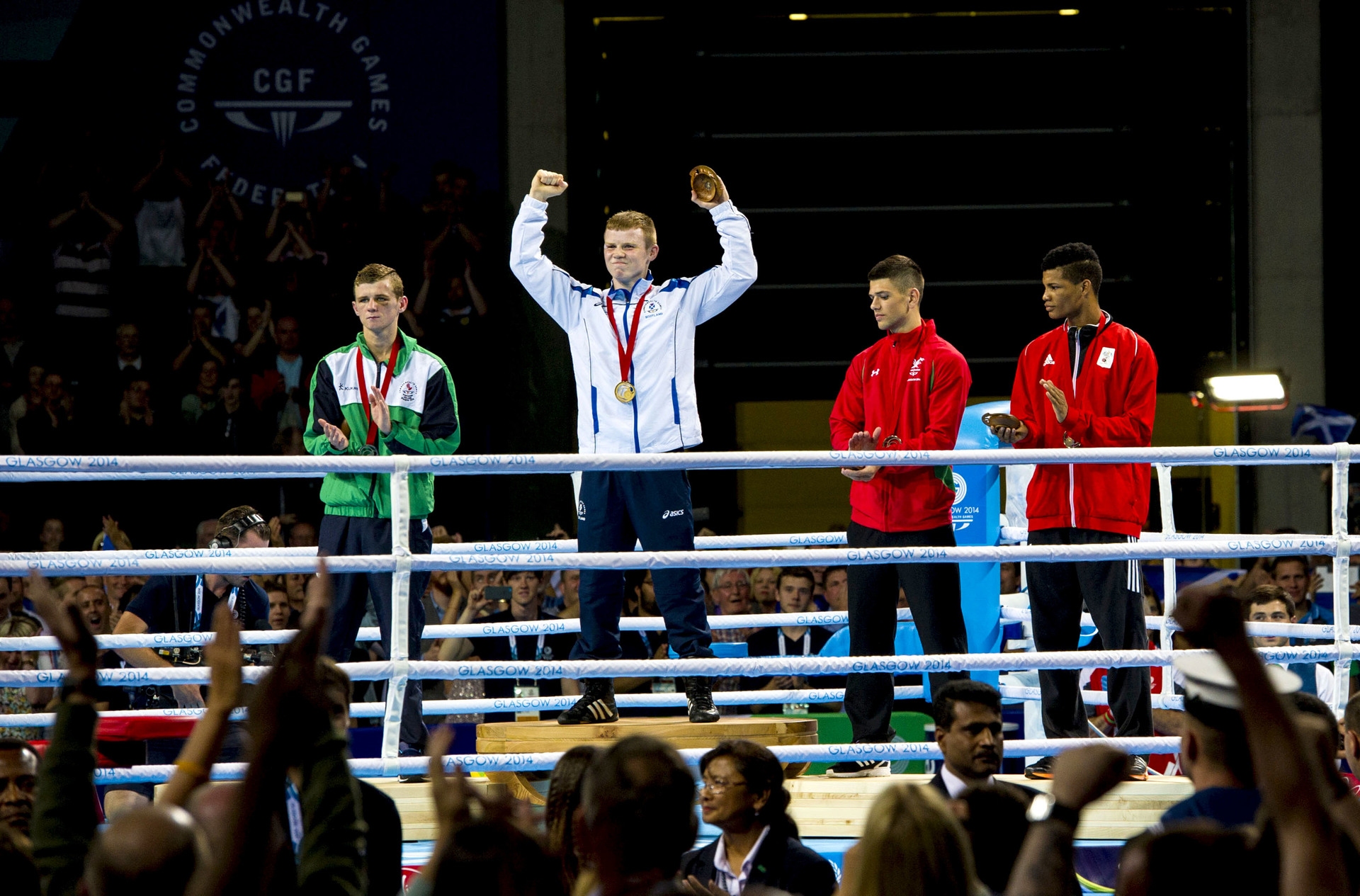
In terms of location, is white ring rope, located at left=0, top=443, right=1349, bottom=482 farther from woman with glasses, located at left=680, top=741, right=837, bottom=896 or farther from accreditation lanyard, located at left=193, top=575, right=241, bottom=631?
accreditation lanyard, located at left=193, top=575, right=241, bottom=631

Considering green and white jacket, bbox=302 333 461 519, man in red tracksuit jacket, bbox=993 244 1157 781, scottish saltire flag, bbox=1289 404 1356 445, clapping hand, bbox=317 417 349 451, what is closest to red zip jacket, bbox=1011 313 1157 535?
man in red tracksuit jacket, bbox=993 244 1157 781

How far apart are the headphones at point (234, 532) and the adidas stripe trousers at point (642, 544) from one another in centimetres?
225

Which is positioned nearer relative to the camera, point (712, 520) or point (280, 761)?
point (280, 761)

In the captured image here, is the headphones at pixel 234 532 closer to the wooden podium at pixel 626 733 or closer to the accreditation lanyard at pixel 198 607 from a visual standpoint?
the accreditation lanyard at pixel 198 607

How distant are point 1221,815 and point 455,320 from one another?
9.56 metres

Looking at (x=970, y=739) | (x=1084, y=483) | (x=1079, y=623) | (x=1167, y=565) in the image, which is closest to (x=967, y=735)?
(x=970, y=739)

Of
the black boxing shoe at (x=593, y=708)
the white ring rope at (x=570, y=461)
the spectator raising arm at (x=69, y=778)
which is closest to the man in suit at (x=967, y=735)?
the white ring rope at (x=570, y=461)

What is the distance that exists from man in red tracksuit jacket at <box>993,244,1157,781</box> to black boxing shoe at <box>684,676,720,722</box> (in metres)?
1.07

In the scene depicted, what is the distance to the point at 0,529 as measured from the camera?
10711 millimetres

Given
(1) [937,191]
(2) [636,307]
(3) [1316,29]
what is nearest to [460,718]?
(2) [636,307]

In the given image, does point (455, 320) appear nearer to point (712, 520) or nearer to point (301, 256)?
point (301, 256)

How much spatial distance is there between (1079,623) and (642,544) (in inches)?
59.2

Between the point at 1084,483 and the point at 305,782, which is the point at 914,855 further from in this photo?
the point at 1084,483

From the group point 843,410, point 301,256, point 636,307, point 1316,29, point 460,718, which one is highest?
point 1316,29
